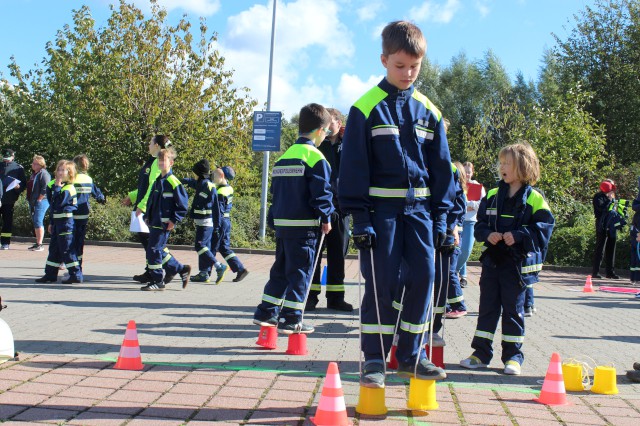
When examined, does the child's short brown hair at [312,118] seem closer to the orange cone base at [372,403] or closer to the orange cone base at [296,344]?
the orange cone base at [296,344]

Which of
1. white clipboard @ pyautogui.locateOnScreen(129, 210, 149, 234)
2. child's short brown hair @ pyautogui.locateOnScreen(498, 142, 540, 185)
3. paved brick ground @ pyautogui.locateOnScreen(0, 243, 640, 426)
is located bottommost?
paved brick ground @ pyautogui.locateOnScreen(0, 243, 640, 426)

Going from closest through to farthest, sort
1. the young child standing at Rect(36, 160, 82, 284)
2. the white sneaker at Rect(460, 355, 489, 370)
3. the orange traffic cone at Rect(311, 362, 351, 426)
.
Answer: the orange traffic cone at Rect(311, 362, 351, 426)
the white sneaker at Rect(460, 355, 489, 370)
the young child standing at Rect(36, 160, 82, 284)

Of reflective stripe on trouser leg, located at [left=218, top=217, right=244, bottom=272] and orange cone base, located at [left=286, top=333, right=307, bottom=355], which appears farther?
reflective stripe on trouser leg, located at [left=218, top=217, right=244, bottom=272]

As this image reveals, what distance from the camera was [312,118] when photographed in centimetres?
682

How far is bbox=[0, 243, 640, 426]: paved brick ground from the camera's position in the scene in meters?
4.14

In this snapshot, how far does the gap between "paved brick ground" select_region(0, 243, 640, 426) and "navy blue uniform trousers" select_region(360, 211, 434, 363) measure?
407 mm

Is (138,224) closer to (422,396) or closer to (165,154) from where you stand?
(165,154)

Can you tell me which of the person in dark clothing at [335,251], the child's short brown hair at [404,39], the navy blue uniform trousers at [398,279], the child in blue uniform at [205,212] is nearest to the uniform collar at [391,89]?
the child's short brown hair at [404,39]

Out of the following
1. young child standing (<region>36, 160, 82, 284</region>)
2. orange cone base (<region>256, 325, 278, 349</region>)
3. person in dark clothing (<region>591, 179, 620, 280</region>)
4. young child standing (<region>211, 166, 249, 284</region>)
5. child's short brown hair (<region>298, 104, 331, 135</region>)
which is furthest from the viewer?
person in dark clothing (<region>591, 179, 620, 280</region>)

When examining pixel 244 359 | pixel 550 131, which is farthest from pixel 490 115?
pixel 244 359

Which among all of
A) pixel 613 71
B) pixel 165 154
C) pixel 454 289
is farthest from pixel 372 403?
pixel 613 71

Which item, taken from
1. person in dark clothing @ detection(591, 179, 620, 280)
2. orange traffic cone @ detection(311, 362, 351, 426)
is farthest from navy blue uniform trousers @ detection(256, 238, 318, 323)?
person in dark clothing @ detection(591, 179, 620, 280)

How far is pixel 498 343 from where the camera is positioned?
7000 millimetres

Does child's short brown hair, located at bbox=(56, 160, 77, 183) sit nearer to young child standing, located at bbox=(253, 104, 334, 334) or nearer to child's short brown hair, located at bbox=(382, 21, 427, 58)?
young child standing, located at bbox=(253, 104, 334, 334)
